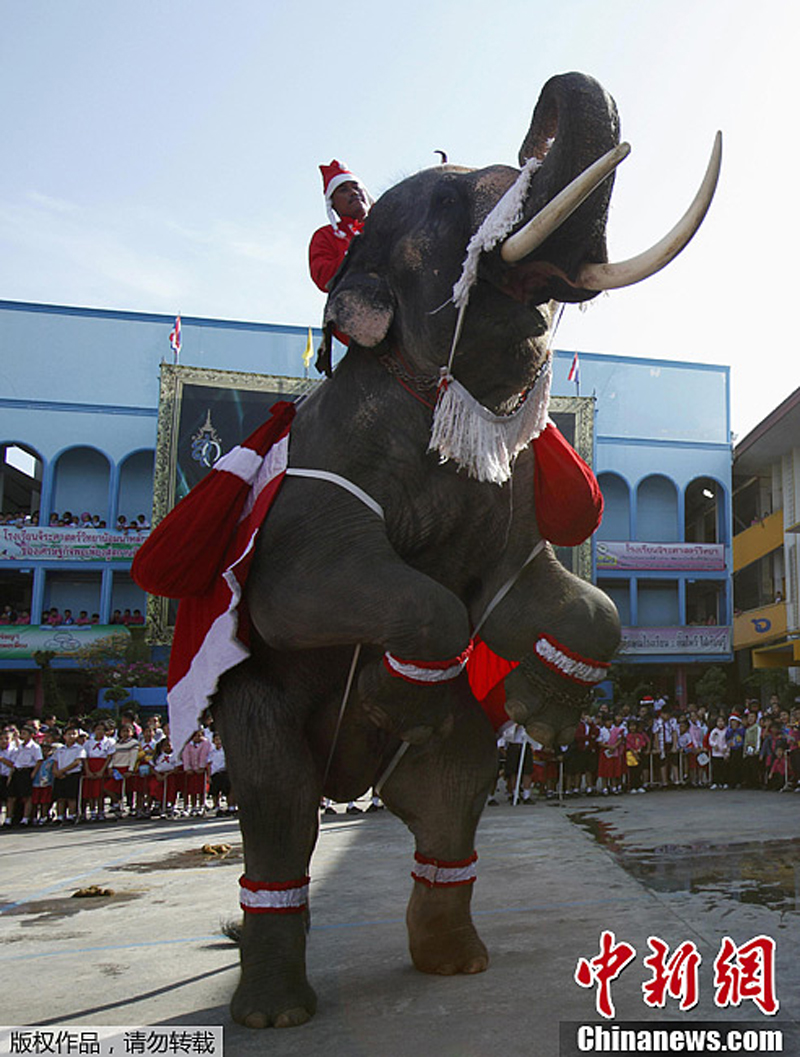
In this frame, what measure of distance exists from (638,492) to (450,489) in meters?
30.9

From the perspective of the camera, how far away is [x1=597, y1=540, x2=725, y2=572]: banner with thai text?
30.7m

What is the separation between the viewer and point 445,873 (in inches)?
125

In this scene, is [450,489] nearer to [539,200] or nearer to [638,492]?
[539,200]

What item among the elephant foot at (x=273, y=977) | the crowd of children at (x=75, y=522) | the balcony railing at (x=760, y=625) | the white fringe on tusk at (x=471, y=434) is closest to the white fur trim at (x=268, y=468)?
the white fringe on tusk at (x=471, y=434)

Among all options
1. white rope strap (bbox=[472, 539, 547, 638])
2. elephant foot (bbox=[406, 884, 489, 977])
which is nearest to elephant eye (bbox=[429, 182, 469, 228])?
white rope strap (bbox=[472, 539, 547, 638])

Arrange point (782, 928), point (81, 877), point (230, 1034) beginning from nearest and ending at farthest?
point (230, 1034) < point (782, 928) < point (81, 877)

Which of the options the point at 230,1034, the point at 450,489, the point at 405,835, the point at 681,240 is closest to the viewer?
the point at 681,240

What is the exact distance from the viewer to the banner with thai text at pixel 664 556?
101 feet

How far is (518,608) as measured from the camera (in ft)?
9.70

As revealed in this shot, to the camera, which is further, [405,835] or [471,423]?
[405,835]

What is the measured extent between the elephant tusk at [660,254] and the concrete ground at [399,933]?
1.90 metres

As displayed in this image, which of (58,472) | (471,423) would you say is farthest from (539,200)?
(58,472)

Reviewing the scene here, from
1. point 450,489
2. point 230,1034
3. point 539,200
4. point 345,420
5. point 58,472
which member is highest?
point 58,472

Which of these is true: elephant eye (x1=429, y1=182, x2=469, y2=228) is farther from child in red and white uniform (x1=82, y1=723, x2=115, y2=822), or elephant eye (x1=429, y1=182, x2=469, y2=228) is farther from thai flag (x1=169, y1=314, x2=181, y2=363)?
thai flag (x1=169, y1=314, x2=181, y2=363)
